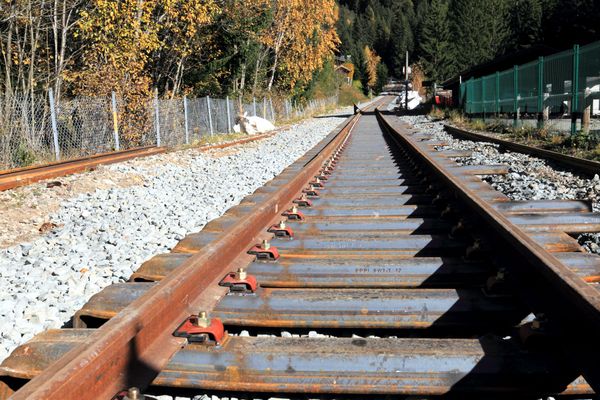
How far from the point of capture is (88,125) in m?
13.8

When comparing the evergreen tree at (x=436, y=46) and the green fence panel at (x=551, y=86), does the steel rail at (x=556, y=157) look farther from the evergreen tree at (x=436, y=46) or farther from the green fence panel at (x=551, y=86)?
the evergreen tree at (x=436, y=46)

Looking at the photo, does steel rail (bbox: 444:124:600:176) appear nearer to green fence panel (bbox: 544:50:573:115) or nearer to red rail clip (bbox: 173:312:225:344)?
green fence panel (bbox: 544:50:573:115)

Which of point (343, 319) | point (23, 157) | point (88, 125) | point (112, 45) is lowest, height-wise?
point (343, 319)

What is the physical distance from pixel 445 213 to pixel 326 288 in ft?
5.37

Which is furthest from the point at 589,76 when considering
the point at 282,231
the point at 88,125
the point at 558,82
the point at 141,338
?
the point at 141,338

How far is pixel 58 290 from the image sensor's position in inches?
124

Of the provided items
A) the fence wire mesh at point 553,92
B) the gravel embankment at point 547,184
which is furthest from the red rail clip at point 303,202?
the fence wire mesh at point 553,92

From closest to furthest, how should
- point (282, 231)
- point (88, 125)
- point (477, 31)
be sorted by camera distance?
point (282, 231) → point (88, 125) → point (477, 31)

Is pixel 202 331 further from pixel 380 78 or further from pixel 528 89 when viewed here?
pixel 380 78

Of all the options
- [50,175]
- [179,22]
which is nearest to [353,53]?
[179,22]

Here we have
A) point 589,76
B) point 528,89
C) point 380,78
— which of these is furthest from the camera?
point 380,78

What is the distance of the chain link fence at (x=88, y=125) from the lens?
35.9ft

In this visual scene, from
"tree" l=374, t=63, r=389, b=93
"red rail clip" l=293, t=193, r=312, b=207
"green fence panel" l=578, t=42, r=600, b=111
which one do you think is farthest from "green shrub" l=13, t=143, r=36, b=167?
"tree" l=374, t=63, r=389, b=93

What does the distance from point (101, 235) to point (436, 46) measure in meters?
→ 91.2
